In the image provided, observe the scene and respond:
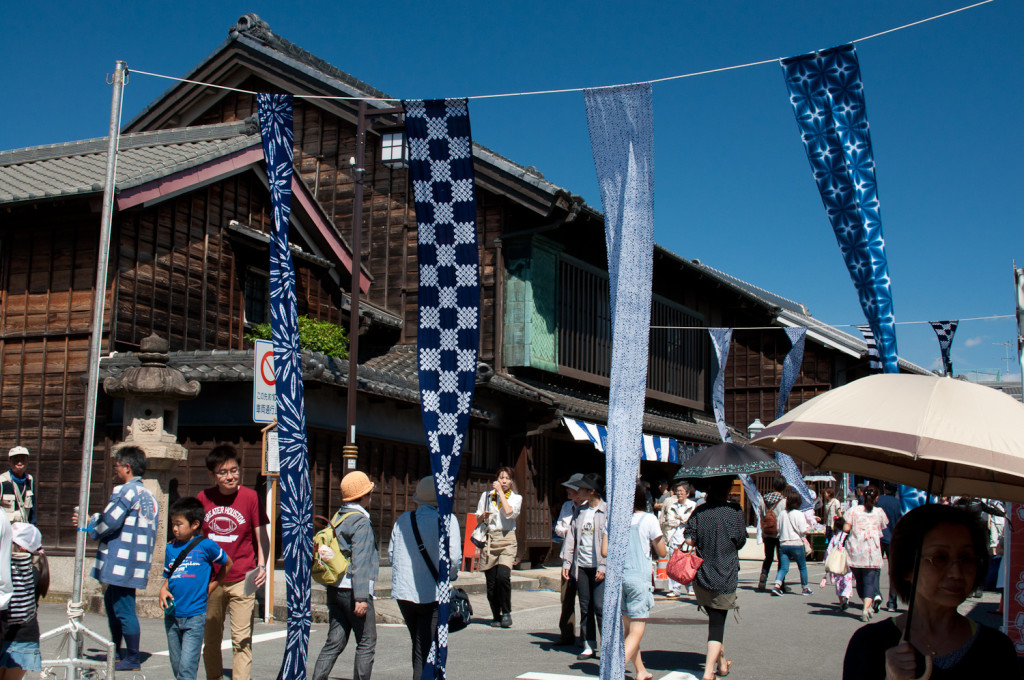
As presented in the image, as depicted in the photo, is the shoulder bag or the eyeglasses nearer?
the eyeglasses

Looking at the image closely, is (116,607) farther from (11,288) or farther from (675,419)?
(675,419)

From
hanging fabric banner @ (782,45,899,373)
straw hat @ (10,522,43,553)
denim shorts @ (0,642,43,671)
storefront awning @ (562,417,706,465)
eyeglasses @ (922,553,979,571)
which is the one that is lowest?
denim shorts @ (0,642,43,671)

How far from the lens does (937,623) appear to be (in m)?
3.42

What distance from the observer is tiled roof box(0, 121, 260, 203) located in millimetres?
13133

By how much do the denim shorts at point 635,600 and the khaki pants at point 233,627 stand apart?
121 inches

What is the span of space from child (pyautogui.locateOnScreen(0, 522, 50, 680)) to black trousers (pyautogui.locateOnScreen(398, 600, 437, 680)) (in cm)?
231

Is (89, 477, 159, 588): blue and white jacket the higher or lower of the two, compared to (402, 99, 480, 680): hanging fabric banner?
lower

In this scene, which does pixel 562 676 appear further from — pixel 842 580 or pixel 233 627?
pixel 842 580

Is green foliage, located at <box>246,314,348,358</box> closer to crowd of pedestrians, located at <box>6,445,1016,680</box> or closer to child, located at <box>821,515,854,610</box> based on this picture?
crowd of pedestrians, located at <box>6,445,1016,680</box>

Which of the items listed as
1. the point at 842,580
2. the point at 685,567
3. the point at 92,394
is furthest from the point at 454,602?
the point at 842,580

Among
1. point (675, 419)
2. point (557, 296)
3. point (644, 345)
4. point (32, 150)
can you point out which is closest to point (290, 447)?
point (644, 345)

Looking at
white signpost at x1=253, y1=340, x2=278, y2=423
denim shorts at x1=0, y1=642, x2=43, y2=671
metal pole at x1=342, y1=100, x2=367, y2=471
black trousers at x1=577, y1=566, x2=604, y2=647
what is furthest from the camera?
metal pole at x1=342, y1=100, x2=367, y2=471

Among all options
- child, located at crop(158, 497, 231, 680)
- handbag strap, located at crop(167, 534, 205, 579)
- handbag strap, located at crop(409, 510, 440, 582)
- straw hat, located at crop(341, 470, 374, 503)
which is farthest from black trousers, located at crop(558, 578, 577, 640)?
handbag strap, located at crop(167, 534, 205, 579)

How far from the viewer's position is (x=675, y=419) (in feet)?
84.3
